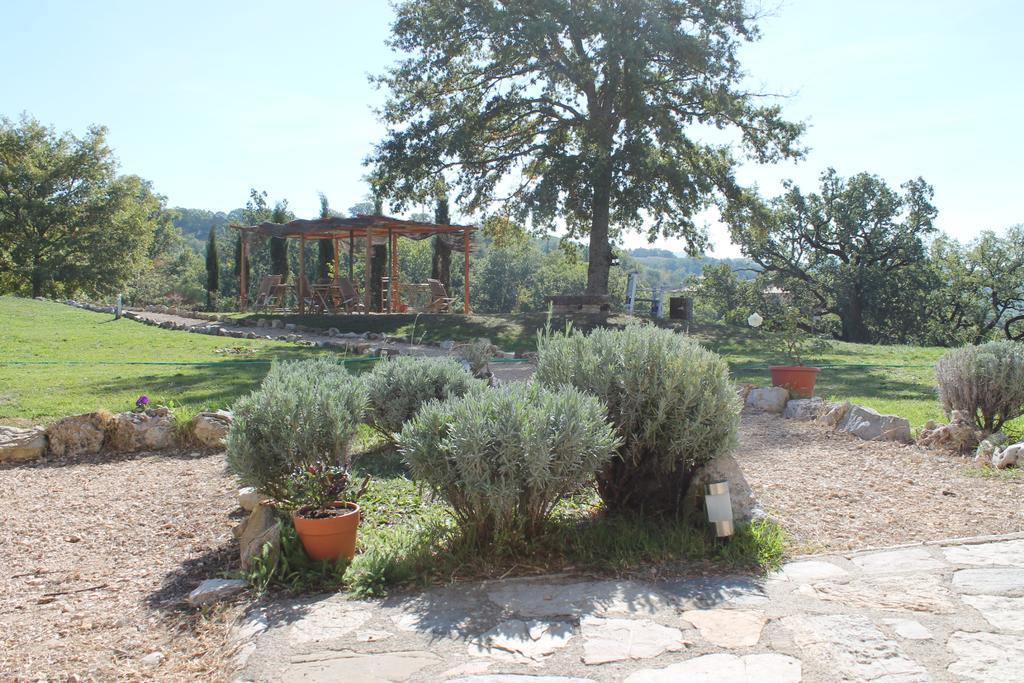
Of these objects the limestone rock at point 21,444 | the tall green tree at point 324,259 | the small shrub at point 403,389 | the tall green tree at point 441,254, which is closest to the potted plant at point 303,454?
the small shrub at point 403,389

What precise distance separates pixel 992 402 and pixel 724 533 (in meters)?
3.39

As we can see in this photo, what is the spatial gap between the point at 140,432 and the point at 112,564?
2078 millimetres

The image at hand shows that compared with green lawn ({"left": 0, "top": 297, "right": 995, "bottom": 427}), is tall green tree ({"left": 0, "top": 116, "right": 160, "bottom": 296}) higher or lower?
higher

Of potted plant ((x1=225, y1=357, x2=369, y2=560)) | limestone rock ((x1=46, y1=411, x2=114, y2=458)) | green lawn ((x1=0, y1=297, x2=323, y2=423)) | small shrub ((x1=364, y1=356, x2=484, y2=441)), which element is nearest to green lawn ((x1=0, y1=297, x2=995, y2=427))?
green lawn ((x1=0, y1=297, x2=323, y2=423))

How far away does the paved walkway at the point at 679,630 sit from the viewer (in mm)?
2178

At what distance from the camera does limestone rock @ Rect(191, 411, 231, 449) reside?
5.27 metres

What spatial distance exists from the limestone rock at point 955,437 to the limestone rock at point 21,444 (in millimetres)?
6246

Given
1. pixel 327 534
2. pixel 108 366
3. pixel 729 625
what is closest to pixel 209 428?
pixel 327 534

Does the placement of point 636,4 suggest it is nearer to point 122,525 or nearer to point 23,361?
point 23,361

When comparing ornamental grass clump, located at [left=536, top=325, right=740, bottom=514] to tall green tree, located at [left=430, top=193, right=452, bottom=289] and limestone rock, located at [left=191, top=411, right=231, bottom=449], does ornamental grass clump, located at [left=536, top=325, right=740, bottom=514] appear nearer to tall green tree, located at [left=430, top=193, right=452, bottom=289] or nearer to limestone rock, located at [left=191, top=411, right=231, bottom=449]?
limestone rock, located at [left=191, top=411, right=231, bottom=449]

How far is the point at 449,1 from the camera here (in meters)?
13.7

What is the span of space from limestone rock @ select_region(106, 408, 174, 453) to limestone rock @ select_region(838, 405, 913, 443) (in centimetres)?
515

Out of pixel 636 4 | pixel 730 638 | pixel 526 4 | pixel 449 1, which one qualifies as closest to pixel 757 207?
pixel 636 4

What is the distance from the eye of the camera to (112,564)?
3412 millimetres
